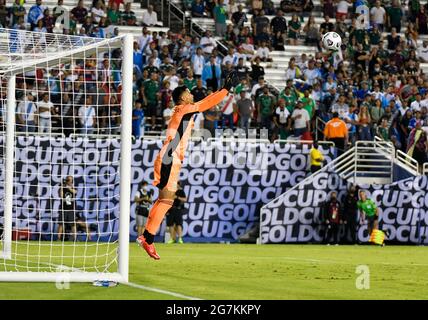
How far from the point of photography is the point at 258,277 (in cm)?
1780

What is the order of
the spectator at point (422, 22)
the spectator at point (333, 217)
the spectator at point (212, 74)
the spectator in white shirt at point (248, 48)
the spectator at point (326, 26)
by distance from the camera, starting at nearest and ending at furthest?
the spectator at point (333, 217) < the spectator at point (212, 74) < the spectator in white shirt at point (248, 48) < the spectator at point (326, 26) < the spectator at point (422, 22)

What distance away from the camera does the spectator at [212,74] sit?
3500 cm

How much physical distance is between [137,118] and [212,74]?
3391mm

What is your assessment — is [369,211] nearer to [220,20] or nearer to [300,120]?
[300,120]

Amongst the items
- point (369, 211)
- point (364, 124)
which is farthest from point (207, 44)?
point (369, 211)

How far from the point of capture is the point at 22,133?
31891 mm

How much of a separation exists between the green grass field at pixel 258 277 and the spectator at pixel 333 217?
252 inches

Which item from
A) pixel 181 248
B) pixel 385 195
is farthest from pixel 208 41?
pixel 181 248

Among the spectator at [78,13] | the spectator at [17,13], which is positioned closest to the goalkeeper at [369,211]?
the spectator at [78,13]

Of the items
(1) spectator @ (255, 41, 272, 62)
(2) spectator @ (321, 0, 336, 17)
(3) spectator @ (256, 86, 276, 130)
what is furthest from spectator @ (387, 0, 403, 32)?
(3) spectator @ (256, 86, 276, 130)

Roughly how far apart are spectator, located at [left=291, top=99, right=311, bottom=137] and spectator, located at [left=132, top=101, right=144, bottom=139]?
4.82 m

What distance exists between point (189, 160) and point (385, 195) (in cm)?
644

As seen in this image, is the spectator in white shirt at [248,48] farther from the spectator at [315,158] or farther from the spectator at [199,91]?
the spectator at [315,158]
